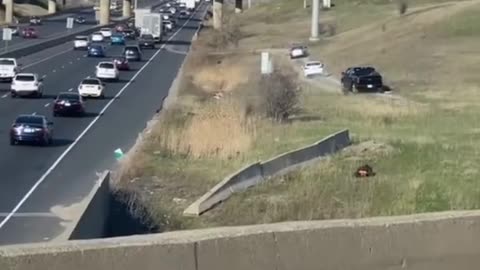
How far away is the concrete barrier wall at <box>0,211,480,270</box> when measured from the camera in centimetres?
824

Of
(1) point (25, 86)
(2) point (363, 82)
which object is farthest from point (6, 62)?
(2) point (363, 82)

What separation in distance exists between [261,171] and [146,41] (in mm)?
102230

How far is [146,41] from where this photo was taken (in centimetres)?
13462

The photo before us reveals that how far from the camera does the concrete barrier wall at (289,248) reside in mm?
8242

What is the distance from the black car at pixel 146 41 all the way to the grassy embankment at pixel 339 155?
32.6 m

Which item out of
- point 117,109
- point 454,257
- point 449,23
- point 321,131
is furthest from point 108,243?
point 449,23

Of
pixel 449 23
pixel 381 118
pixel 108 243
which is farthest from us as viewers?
pixel 449 23

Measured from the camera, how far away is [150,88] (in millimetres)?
76125

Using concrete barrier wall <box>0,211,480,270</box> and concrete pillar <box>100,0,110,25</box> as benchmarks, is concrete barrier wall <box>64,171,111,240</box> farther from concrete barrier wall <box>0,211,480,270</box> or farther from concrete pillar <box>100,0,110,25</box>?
concrete pillar <box>100,0,110,25</box>

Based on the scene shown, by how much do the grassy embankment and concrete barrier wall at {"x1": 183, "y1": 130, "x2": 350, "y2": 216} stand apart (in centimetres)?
33

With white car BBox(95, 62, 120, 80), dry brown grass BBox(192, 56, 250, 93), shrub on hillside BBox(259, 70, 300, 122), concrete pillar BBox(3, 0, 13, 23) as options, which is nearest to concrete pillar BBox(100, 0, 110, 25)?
concrete pillar BBox(3, 0, 13, 23)

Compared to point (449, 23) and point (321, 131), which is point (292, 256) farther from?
point (449, 23)

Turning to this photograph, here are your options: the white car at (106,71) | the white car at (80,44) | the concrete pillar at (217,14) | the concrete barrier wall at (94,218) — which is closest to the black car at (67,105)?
the white car at (106,71)

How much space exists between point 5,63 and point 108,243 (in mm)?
65964
